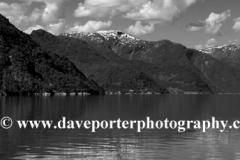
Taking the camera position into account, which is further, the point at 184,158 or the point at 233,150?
the point at 233,150

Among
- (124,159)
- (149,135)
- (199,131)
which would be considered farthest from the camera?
(199,131)

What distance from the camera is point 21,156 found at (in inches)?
1933

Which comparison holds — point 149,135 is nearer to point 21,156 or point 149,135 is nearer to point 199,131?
point 199,131

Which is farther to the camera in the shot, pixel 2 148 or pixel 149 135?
pixel 149 135

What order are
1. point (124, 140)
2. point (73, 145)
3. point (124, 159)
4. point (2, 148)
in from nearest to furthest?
1. point (124, 159)
2. point (2, 148)
3. point (73, 145)
4. point (124, 140)

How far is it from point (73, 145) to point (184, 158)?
1587cm

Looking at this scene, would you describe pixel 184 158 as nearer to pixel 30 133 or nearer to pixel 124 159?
pixel 124 159

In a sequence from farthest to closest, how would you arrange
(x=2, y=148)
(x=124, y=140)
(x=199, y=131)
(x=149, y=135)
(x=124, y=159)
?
1. (x=199, y=131)
2. (x=149, y=135)
3. (x=124, y=140)
4. (x=2, y=148)
5. (x=124, y=159)

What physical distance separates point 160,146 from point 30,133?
879 inches

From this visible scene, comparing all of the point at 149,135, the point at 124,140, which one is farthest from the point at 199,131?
the point at 124,140

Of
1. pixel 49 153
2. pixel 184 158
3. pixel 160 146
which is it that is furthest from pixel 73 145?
pixel 184 158

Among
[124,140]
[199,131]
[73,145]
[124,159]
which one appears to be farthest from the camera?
[199,131]

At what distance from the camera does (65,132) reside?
236ft

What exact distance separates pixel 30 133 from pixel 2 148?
51.6ft
